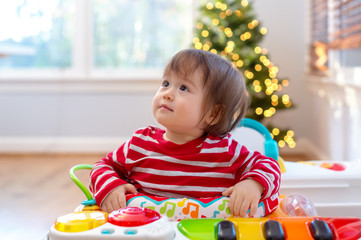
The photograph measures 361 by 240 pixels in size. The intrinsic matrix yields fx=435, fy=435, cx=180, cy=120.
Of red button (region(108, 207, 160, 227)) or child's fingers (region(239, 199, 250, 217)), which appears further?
child's fingers (region(239, 199, 250, 217))

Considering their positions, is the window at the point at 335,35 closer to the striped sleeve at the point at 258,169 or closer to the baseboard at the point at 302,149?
the baseboard at the point at 302,149

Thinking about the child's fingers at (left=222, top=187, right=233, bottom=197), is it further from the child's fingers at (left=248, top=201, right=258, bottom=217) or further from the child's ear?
the child's ear

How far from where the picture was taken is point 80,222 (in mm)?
620

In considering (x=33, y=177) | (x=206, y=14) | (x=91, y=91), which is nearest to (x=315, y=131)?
(x=206, y=14)

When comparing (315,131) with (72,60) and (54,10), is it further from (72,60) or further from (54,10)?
(54,10)

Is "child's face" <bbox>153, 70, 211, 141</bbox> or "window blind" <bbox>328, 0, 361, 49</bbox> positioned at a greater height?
"window blind" <bbox>328, 0, 361, 49</bbox>

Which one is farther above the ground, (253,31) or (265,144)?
(253,31)

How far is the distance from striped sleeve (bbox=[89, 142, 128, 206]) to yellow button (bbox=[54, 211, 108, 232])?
0.60ft

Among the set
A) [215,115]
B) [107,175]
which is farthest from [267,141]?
[107,175]

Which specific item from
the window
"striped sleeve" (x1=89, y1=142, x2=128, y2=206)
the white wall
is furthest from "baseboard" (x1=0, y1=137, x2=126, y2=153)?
"striped sleeve" (x1=89, y1=142, x2=128, y2=206)

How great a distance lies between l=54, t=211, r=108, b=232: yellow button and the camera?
1.99ft

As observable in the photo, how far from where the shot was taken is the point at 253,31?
3002mm

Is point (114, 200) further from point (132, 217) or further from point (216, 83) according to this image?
point (216, 83)

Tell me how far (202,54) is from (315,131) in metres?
2.69
